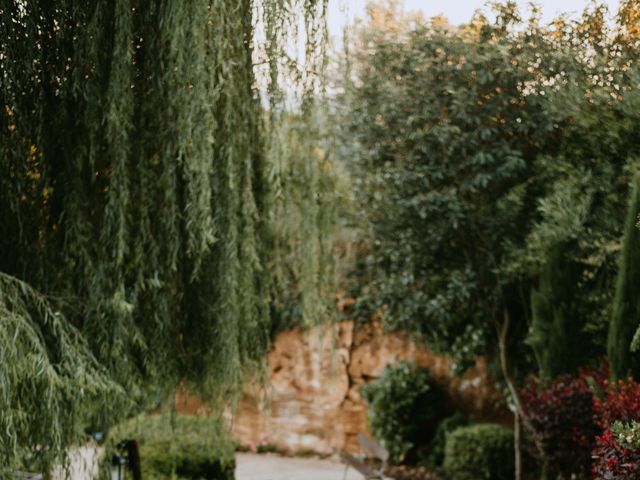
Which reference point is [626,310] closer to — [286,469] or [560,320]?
[560,320]

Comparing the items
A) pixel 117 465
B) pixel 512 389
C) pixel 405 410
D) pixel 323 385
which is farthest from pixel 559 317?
pixel 117 465

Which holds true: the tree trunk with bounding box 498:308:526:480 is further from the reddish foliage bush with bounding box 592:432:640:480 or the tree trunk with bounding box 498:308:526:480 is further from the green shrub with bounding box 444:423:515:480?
the reddish foliage bush with bounding box 592:432:640:480

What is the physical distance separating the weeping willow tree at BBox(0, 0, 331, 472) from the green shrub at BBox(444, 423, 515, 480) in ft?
15.1

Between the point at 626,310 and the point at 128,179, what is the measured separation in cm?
420

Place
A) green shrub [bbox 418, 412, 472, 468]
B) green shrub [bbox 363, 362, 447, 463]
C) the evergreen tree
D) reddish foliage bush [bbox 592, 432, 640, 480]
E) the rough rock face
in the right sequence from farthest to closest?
the rough rock face → green shrub [bbox 363, 362, 447, 463] → green shrub [bbox 418, 412, 472, 468] → the evergreen tree → reddish foliage bush [bbox 592, 432, 640, 480]

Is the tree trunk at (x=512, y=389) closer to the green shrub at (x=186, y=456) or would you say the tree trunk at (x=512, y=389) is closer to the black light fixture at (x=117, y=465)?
the green shrub at (x=186, y=456)

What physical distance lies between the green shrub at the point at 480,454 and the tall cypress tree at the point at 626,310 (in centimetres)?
263

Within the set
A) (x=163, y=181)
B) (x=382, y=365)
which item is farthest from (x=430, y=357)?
(x=163, y=181)

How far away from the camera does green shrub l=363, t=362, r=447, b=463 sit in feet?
31.8

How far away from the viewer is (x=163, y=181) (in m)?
4.48

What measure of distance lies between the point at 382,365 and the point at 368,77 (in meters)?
4.04

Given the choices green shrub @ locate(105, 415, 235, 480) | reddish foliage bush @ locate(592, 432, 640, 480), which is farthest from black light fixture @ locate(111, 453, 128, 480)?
reddish foliage bush @ locate(592, 432, 640, 480)

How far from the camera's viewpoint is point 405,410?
9.71 m

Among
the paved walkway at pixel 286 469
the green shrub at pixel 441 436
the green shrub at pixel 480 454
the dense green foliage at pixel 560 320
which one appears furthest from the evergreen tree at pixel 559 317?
the paved walkway at pixel 286 469
